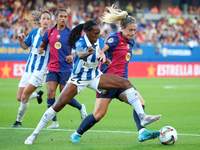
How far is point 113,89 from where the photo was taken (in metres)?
6.25

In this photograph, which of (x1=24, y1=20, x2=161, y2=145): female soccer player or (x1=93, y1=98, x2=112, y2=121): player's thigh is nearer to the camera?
(x1=24, y1=20, x2=161, y2=145): female soccer player

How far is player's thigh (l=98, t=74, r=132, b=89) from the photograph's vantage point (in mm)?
6191

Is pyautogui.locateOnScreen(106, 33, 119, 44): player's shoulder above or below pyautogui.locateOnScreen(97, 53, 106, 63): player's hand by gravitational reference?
above

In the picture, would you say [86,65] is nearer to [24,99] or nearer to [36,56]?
[24,99]

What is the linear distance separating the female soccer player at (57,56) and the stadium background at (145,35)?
558 inches

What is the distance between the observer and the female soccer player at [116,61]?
6457 millimetres

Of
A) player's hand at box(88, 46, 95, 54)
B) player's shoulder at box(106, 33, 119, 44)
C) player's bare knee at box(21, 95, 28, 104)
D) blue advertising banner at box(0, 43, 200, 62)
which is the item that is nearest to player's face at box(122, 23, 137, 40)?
player's shoulder at box(106, 33, 119, 44)

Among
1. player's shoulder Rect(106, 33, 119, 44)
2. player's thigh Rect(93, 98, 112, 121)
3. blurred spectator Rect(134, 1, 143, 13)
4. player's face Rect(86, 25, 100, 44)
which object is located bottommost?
player's thigh Rect(93, 98, 112, 121)

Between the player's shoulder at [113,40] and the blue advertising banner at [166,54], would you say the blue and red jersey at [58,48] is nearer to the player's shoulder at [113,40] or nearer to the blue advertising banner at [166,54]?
the player's shoulder at [113,40]

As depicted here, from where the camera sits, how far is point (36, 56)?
28.0 feet

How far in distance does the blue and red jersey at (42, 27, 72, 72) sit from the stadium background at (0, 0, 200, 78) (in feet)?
46.5

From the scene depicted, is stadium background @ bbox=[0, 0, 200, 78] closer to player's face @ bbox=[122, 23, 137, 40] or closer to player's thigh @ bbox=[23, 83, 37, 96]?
player's thigh @ bbox=[23, 83, 37, 96]

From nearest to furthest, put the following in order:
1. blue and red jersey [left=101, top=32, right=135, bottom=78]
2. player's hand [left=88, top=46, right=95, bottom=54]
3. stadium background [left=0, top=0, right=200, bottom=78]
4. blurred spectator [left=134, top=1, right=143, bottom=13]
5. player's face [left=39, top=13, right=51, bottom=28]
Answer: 1. player's hand [left=88, top=46, right=95, bottom=54]
2. blue and red jersey [left=101, top=32, right=135, bottom=78]
3. player's face [left=39, top=13, right=51, bottom=28]
4. stadium background [left=0, top=0, right=200, bottom=78]
5. blurred spectator [left=134, top=1, right=143, bottom=13]

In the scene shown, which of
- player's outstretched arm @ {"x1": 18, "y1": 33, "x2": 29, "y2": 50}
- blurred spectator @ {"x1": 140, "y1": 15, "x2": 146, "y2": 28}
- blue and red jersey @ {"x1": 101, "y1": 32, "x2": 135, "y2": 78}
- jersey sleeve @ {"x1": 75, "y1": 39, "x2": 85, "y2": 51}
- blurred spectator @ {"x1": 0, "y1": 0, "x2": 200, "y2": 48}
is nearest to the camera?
jersey sleeve @ {"x1": 75, "y1": 39, "x2": 85, "y2": 51}
